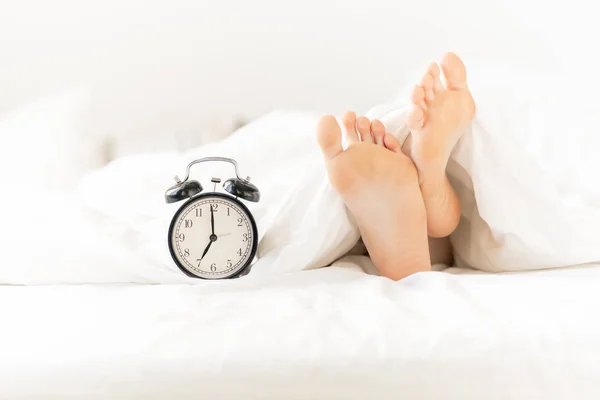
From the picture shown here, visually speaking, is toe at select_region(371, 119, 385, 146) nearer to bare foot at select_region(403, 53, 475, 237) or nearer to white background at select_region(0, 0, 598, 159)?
bare foot at select_region(403, 53, 475, 237)

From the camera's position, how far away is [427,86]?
3.10 ft

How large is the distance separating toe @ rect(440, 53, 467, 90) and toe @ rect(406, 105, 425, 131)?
8 centimetres

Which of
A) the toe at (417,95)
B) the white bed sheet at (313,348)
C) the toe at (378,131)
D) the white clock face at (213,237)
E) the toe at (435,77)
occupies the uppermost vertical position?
the toe at (435,77)

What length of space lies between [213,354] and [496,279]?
405 mm

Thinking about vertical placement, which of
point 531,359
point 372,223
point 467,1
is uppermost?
point 467,1

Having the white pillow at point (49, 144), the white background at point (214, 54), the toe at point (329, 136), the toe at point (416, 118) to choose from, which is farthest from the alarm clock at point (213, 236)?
the white background at point (214, 54)

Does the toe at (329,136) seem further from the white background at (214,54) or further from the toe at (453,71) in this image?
the white background at (214,54)

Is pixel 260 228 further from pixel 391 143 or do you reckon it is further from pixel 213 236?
pixel 391 143

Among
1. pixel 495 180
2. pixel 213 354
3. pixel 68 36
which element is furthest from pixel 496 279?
pixel 68 36

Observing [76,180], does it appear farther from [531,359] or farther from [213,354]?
[531,359]

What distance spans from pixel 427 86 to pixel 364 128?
11 cm

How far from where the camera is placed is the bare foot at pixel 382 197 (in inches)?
35.5

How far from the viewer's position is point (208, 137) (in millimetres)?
1466

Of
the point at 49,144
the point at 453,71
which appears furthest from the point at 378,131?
the point at 49,144
